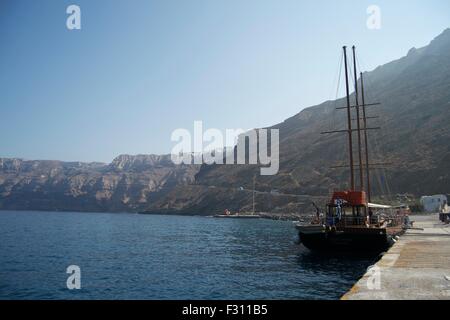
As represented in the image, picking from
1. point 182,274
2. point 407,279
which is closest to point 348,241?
point 182,274

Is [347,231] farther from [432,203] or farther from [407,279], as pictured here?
[432,203]

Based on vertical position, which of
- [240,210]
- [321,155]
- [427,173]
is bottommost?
[240,210]

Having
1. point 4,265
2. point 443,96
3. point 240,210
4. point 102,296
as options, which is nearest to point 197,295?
point 102,296

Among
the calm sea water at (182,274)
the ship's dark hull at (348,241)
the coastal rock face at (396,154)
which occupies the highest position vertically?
the coastal rock face at (396,154)

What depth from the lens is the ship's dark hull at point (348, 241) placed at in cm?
3180

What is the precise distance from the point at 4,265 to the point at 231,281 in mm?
21181

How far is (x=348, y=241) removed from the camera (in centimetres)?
3269

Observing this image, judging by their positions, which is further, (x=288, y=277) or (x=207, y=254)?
(x=207, y=254)

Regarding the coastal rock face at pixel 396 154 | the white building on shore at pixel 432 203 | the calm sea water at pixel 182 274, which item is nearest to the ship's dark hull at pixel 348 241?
the calm sea water at pixel 182 274

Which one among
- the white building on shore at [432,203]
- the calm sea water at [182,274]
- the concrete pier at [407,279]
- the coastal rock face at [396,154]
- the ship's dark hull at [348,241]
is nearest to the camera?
the concrete pier at [407,279]

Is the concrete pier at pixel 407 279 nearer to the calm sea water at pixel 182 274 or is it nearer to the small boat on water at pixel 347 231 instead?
the calm sea water at pixel 182 274

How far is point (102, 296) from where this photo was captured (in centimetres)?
2038
